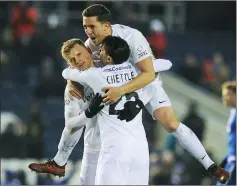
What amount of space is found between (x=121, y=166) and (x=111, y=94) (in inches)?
24.2

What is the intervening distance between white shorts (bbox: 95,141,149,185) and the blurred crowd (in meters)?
4.52

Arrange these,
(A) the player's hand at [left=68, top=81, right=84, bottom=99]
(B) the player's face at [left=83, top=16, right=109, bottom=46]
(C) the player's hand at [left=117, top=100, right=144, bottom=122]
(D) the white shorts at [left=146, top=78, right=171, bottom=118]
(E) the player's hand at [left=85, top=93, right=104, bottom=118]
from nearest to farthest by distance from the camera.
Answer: (E) the player's hand at [left=85, top=93, right=104, bottom=118] < (C) the player's hand at [left=117, top=100, right=144, bottom=122] < (B) the player's face at [left=83, top=16, right=109, bottom=46] < (A) the player's hand at [left=68, top=81, right=84, bottom=99] < (D) the white shorts at [left=146, top=78, right=171, bottom=118]

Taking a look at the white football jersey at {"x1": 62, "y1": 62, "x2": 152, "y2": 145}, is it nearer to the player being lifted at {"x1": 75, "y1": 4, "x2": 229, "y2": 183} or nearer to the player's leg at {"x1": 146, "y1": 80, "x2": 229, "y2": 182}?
the player being lifted at {"x1": 75, "y1": 4, "x2": 229, "y2": 183}

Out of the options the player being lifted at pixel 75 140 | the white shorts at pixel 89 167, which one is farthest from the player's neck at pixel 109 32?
the white shorts at pixel 89 167

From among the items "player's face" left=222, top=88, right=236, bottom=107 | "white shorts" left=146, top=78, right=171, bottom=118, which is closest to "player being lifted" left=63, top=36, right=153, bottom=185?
"white shorts" left=146, top=78, right=171, bottom=118

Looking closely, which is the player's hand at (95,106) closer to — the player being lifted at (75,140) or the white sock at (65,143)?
the player being lifted at (75,140)

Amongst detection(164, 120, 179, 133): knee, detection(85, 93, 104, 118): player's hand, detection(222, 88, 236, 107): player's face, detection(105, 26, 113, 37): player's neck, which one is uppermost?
detection(105, 26, 113, 37): player's neck

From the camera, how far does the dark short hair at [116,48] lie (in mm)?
8156

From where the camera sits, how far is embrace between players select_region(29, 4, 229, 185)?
8164 mm

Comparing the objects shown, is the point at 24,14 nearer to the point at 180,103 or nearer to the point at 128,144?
the point at 180,103

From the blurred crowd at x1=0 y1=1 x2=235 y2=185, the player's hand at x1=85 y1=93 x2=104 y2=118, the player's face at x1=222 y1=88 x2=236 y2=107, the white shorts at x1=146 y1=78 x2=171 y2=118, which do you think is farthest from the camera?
the blurred crowd at x1=0 y1=1 x2=235 y2=185

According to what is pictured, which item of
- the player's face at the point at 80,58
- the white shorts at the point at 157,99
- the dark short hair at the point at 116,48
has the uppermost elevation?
the dark short hair at the point at 116,48

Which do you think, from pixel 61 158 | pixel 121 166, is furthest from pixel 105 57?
pixel 61 158

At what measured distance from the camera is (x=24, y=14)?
18.0 metres
